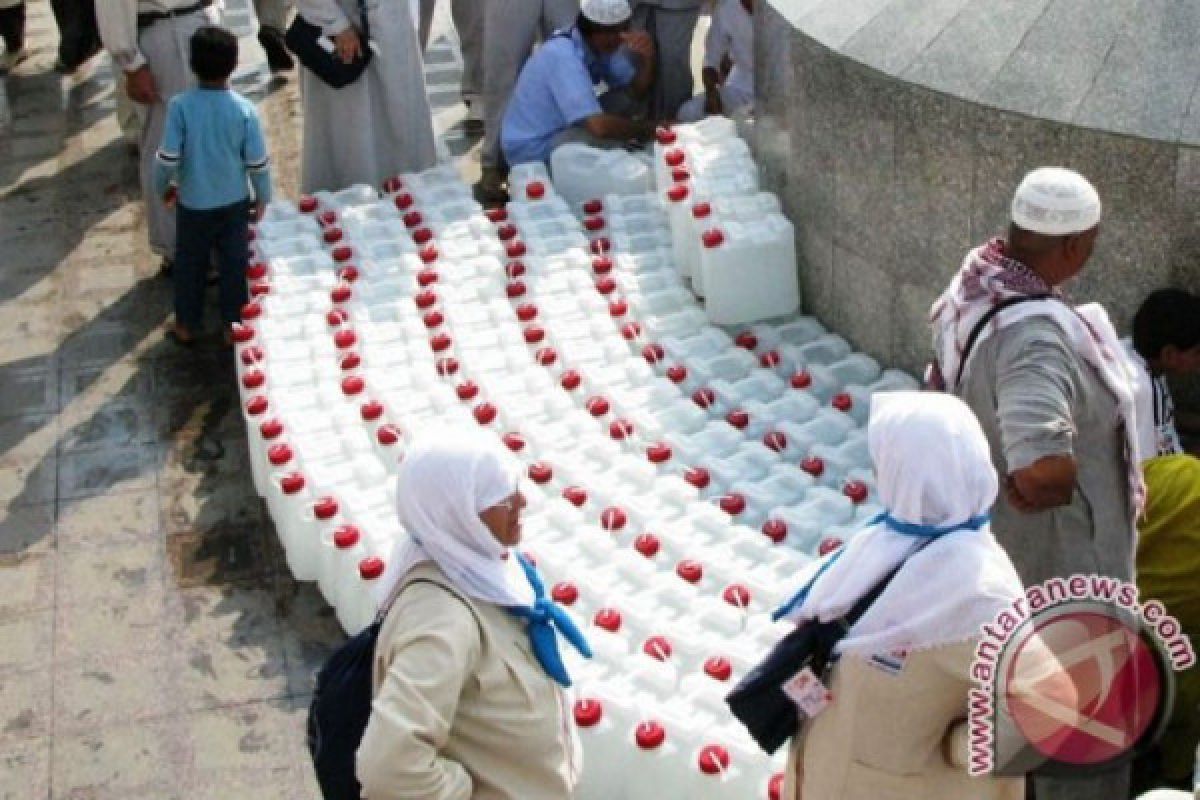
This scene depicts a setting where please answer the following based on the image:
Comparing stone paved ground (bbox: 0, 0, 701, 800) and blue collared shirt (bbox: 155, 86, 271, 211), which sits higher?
blue collared shirt (bbox: 155, 86, 271, 211)

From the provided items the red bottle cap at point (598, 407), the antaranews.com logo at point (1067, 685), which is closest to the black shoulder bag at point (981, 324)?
the antaranews.com logo at point (1067, 685)

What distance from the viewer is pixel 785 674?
4086 mm

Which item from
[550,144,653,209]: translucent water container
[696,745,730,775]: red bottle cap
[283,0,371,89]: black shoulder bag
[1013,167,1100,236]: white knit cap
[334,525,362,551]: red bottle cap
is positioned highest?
A: [1013,167,1100,236]: white knit cap

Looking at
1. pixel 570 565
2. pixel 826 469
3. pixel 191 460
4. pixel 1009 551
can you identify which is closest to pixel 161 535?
pixel 191 460

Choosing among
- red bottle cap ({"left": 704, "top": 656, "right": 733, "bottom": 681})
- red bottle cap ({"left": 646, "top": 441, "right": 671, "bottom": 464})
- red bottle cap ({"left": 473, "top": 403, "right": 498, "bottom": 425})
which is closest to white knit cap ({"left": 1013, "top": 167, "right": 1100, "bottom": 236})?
red bottle cap ({"left": 704, "top": 656, "right": 733, "bottom": 681})

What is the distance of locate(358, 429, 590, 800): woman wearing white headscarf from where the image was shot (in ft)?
12.9

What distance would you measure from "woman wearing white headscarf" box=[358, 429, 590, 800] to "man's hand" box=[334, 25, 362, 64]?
212 inches

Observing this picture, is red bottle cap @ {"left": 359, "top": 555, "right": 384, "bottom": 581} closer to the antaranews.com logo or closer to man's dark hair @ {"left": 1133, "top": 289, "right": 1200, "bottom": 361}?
the antaranews.com logo

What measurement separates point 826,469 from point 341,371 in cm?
188

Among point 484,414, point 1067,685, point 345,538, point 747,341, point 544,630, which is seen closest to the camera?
point 1067,685

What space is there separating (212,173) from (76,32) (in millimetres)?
4145

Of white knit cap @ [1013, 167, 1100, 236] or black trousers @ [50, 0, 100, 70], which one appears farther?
black trousers @ [50, 0, 100, 70]

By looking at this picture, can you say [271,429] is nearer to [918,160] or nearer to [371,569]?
[371,569]

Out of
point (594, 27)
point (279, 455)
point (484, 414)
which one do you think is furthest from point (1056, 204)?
point (594, 27)
